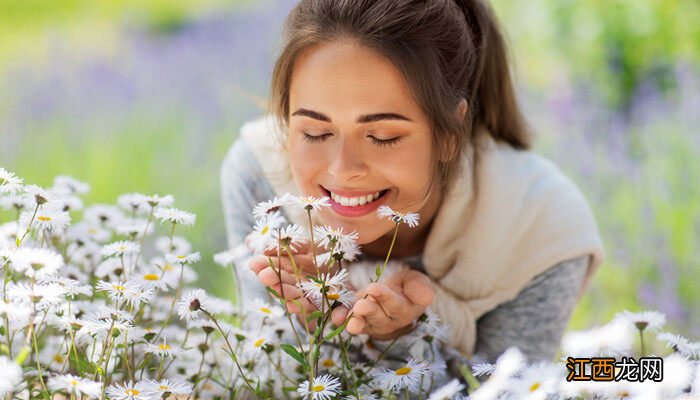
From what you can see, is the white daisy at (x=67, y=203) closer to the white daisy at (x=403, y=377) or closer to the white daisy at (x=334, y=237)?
the white daisy at (x=334, y=237)

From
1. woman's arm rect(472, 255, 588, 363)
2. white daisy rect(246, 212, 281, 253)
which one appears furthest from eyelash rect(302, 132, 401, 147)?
woman's arm rect(472, 255, 588, 363)

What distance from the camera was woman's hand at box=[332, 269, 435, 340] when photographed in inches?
43.2

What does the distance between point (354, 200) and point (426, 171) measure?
121 mm

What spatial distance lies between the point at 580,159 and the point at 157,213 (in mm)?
1699

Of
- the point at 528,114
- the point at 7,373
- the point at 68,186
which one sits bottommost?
the point at 7,373

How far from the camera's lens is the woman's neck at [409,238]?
1.52 m

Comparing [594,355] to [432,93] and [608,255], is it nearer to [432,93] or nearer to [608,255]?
[432,93]

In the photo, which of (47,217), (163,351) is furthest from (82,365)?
(47,217)

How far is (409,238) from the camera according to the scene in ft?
5.29

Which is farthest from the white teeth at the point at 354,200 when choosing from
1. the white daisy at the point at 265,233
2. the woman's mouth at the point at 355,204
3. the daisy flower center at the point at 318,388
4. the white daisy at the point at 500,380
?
the white daisy at the point at 500,380

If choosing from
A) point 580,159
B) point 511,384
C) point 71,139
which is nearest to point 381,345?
point 511,384

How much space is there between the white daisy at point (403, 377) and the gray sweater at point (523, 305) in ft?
1.55

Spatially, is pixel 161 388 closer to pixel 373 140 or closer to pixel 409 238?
pixel 373 140

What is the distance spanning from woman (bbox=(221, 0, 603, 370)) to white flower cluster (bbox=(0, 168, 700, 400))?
9cm
